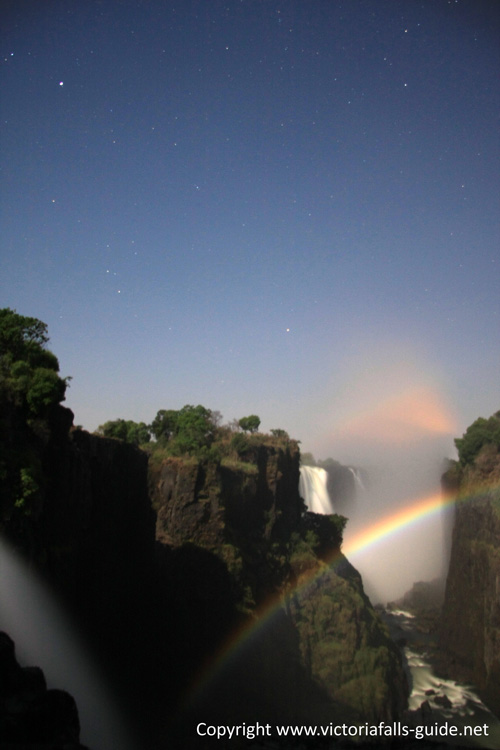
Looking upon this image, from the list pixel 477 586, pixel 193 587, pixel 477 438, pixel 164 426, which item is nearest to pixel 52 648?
pixel 193 587

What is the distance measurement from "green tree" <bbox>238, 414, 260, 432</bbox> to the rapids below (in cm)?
2822

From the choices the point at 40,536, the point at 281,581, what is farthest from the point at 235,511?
the point at 40,536

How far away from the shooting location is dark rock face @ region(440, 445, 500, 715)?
132 ft

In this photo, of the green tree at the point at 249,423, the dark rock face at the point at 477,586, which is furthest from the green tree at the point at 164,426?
the dark rock face at the point at 477,586

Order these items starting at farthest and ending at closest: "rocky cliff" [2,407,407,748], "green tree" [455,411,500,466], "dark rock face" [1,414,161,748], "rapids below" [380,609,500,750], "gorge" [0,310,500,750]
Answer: "green tree" [455,411,500,466] < "rapids below" [380,609,500,750] < "rocky cliff" [2,407,407,748] < "dark rock face" [1,414,161,748] < "gorge" [0,310,500,750]

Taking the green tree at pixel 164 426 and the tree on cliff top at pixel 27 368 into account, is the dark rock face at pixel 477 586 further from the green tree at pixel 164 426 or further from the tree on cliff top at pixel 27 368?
the tree on cliff top at pixel 27 368

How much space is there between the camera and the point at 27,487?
14977 mm

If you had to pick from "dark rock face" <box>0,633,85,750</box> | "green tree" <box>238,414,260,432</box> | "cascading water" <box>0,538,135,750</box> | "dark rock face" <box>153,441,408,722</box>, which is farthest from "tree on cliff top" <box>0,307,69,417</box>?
"green tree" <box>238,414,260,432</box>

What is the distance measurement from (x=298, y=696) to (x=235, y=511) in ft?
43.7

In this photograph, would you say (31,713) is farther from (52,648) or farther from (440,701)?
(440,701)

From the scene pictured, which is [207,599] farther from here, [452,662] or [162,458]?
[452,662]

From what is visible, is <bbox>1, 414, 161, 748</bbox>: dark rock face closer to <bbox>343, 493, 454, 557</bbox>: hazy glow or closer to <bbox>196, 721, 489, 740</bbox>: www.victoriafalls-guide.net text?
<bbox>196, 721, 489, 740</bbox>: www.victoriafalls-guide.net text

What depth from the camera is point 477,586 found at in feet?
147

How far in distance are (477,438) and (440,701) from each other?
28.4 metres
